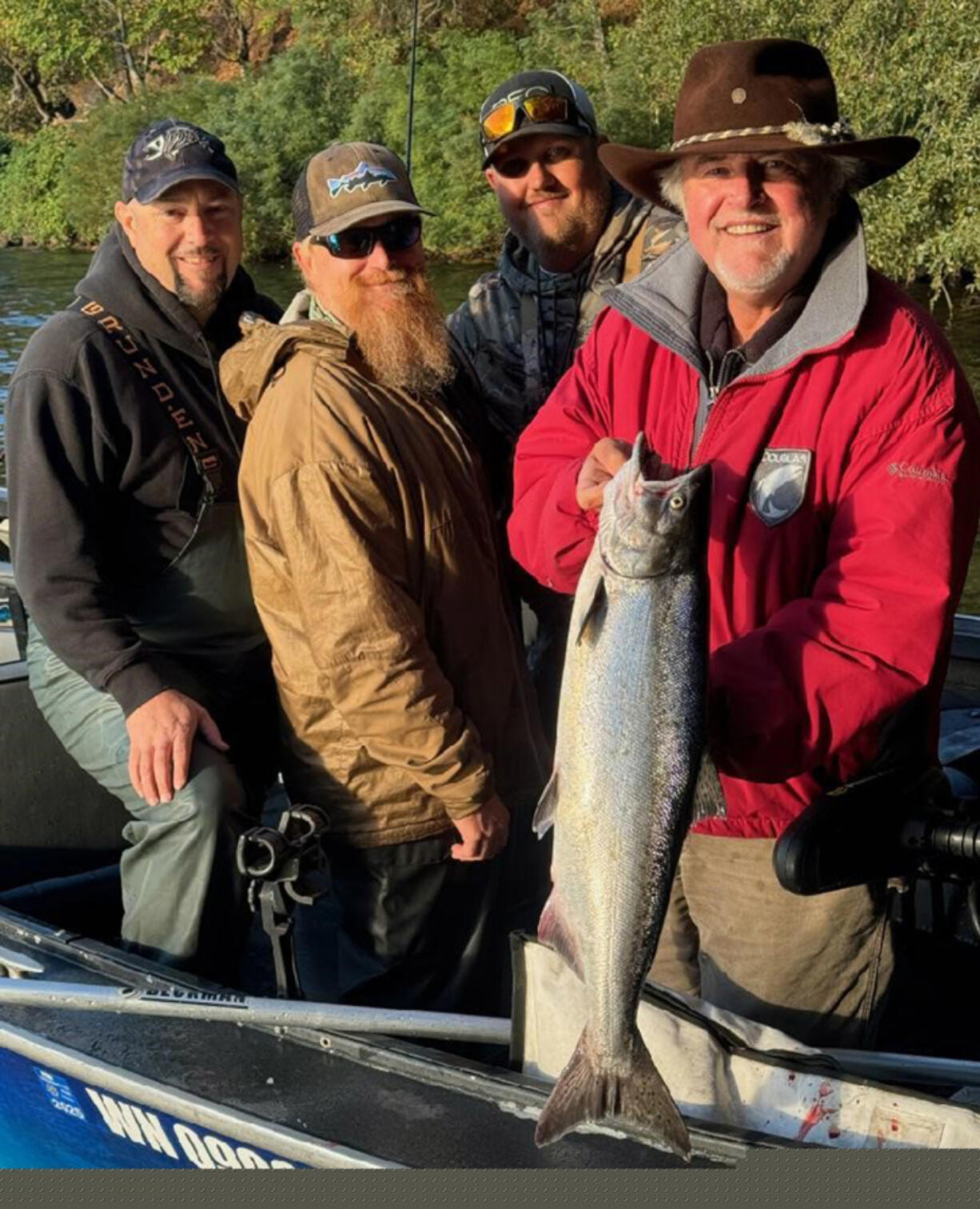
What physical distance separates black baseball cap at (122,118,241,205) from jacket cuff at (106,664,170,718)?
3.98 ft

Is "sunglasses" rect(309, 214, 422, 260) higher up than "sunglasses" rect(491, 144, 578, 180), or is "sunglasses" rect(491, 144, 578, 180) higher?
"sunglasses" rect(491, 144, 578, 180)

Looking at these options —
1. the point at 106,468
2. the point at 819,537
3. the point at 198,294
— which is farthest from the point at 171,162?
the point at 819,537

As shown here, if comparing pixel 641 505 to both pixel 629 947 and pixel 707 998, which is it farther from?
pixel 707 998

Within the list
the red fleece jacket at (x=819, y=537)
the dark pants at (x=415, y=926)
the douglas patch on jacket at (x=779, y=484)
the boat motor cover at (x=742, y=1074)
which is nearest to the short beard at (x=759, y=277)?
the red fleece jacket at (x=819, y=537)

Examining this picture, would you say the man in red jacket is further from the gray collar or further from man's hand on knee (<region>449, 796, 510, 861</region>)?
man's hand on knee (<region>449, 796, 510, 861</region>)

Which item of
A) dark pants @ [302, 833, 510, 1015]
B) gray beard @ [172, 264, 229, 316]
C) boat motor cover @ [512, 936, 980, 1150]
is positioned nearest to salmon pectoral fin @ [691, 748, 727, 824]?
boat motor cover @ [512, 936, 980, 1150]

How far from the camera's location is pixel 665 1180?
267cm

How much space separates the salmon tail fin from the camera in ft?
7.91

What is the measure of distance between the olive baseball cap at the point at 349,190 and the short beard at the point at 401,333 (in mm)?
139

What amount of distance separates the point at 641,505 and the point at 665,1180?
3.98 feet

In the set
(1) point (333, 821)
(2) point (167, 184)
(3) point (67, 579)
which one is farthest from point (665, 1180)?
(2) point (167, 184)

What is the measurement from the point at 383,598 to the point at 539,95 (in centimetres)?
155

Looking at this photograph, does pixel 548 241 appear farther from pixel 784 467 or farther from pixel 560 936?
pixel 560 936

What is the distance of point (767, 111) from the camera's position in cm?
272
